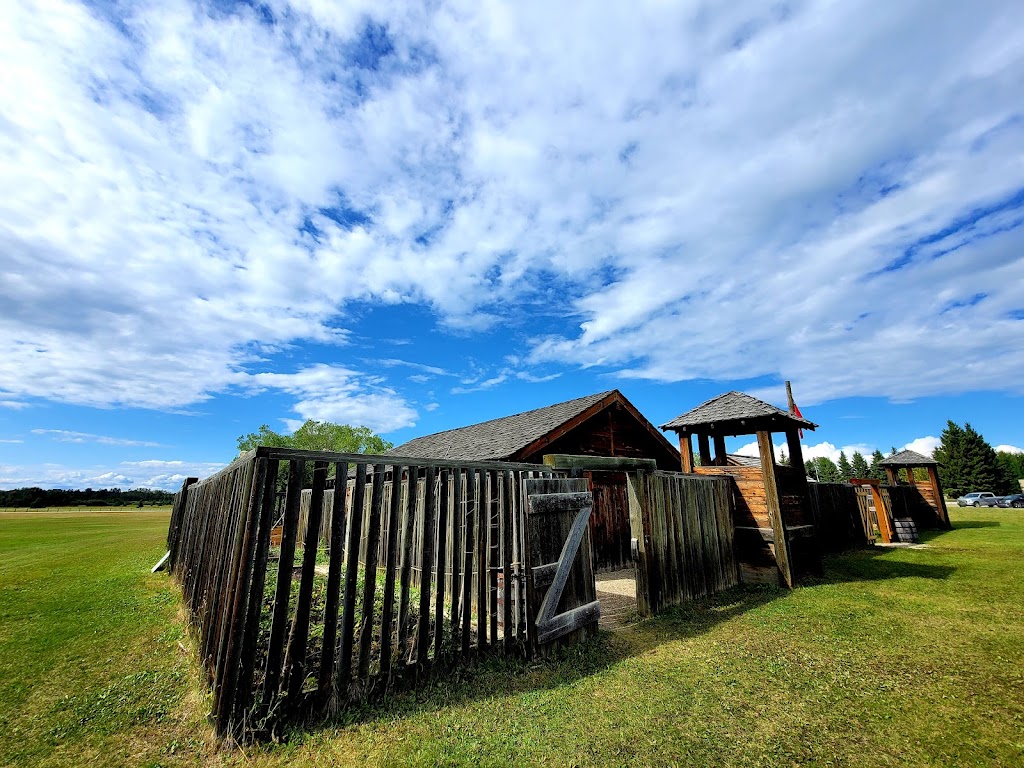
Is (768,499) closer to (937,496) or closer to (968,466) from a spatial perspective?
(937,496)

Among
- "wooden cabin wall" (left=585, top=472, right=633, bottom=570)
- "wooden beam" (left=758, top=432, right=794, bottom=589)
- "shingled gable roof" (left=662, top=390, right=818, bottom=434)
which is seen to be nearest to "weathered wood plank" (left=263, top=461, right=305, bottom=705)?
"wooden beam" (left=758, top=432, right=794, bottom=589)

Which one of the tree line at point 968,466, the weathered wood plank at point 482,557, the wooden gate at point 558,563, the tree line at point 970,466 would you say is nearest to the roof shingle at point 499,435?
the wooden gate at point 558,563

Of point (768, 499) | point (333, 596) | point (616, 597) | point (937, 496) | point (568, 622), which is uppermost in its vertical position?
point (768, 499)

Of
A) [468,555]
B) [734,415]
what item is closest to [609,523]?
[734,415]

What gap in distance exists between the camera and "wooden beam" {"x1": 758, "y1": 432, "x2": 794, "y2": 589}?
29.1 ft

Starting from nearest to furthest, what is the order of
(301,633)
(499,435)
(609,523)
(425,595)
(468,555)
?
(301,633), (425,595), (468,555), (609,523), (499,435)

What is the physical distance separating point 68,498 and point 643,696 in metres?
102

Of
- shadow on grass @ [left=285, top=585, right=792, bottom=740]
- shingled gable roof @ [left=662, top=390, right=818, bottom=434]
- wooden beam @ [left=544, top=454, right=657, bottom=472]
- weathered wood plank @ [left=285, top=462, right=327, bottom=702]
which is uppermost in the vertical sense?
shingled gable roof @ [left=662, top=390, right=818, bottom=434]

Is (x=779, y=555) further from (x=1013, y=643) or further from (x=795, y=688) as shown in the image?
(x=795, y=688)

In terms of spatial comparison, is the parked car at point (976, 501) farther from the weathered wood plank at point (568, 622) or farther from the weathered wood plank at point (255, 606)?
the weathered wood plank at point (255, 606)

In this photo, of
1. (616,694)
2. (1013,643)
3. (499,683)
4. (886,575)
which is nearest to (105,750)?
(499,683)

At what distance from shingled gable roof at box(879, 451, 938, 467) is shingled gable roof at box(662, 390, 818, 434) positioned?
13.6 meters

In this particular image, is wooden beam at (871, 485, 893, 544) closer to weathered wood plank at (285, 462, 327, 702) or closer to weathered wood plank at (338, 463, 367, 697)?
weathered wood plank at (338, 463, 367, 697)

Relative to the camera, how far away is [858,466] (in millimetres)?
92188
